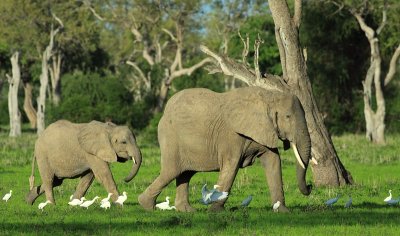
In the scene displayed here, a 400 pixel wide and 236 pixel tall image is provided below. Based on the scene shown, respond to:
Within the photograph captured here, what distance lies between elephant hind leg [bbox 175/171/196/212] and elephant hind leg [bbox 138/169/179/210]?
1.05 feet

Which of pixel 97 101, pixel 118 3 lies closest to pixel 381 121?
pixel 97 101

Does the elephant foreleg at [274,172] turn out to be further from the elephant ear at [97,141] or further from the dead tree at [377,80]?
the dead tree at [377,80]

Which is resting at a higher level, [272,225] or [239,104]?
[239,104]

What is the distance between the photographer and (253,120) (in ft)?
51.7

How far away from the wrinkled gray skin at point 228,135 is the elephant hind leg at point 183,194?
0.02 meters

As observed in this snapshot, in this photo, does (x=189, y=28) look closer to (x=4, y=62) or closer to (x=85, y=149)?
(x=4, y=62)

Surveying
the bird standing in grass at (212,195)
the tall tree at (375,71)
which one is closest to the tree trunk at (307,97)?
the bird standing in grass at (212,195)

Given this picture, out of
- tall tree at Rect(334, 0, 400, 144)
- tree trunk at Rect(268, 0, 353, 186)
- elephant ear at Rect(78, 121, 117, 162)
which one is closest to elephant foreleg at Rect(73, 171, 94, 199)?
elephant ear at Rect(78, 121, 117, 162)

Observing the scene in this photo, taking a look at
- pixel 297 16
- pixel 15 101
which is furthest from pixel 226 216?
pixel 15 101

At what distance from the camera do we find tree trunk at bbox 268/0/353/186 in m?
23.1

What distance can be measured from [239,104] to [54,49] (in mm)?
49101

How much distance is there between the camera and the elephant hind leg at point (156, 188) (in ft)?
54.4

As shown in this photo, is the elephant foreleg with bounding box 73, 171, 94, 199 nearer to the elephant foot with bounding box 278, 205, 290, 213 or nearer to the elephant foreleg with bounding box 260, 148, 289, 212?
the elephant foreleg with bounding box 260, 148, 289, 212

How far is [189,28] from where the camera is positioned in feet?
255
